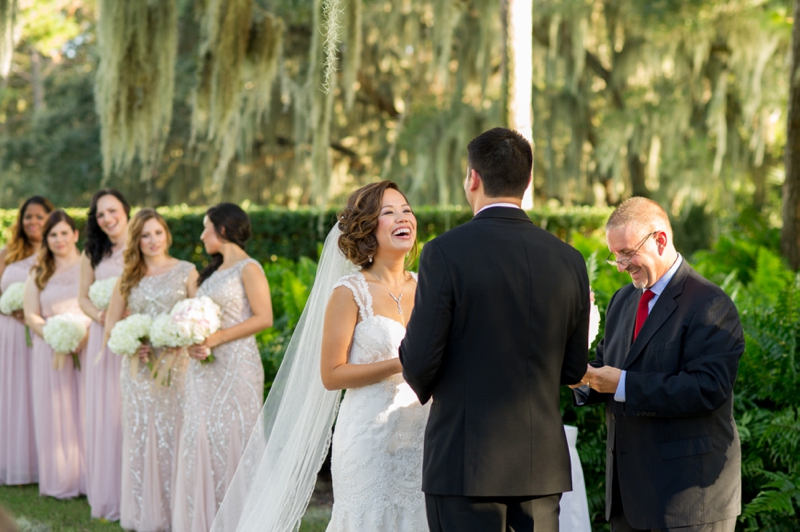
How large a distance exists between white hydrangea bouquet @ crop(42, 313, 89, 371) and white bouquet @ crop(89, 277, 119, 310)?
405mm

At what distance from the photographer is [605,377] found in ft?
10.0

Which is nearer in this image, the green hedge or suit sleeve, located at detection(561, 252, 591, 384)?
suit sleeve, located at detection(561, 252, 591, 384)

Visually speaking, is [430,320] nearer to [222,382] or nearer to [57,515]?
[222,382]

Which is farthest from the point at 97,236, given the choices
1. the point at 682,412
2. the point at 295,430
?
the point at 682,412

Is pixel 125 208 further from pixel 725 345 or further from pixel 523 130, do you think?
pixel 725 345

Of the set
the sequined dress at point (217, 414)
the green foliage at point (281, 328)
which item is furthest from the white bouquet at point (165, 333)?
the green foliage at point (281, 328)

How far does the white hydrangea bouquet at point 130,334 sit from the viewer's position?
5.31m

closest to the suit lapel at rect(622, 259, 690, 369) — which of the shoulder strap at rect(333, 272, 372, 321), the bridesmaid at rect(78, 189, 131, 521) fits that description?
the shoulder strap at rect(333, 272, 372, 321)

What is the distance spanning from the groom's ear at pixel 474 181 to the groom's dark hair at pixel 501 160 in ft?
0.07

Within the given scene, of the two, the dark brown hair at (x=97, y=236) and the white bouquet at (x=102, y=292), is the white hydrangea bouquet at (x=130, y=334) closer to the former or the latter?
the white bouquet at (x=102, y=292)

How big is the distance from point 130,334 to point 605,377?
3.48 metres

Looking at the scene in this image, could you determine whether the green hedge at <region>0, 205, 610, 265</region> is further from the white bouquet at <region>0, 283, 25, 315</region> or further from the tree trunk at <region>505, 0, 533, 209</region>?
the tree trunk at <region>505, 0, 533, 209</region>

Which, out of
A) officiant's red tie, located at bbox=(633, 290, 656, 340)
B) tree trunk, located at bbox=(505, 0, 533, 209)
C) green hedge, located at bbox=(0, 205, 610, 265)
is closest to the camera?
officiant's red tie, located at bbox=(633, 290, 656, 340)

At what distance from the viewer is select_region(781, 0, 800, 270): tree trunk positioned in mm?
7855
